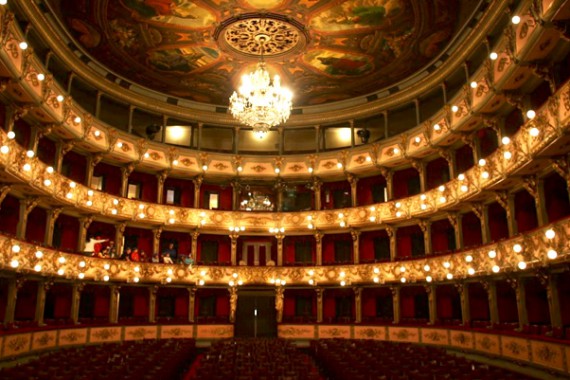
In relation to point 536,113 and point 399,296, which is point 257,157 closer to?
point 399,296

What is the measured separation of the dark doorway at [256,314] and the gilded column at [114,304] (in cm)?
728

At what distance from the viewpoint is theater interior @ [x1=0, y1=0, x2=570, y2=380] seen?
636 inches

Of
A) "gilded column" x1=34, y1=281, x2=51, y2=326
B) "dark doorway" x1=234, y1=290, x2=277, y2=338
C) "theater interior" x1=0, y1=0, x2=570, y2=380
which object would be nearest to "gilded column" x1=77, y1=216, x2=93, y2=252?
"theater interior" x1=0, y1=0, x2=570, y2=380

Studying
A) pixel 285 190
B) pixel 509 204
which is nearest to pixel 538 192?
pixel 509 204

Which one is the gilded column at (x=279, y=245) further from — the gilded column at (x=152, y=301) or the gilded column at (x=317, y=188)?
the gilded column at (x=152, y=301)

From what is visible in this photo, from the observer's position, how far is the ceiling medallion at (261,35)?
2175 centimetres

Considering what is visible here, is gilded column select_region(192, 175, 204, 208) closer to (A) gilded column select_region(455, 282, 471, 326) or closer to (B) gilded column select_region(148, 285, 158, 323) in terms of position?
(B) gilded column select_region(148, 285, 158, 323)

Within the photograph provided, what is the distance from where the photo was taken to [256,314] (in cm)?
3067

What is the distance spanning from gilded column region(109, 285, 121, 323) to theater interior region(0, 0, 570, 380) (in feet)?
0.49

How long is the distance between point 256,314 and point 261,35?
16.9 metres

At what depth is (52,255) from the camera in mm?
21062

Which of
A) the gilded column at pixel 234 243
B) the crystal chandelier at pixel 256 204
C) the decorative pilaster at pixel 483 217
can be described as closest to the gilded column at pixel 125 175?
the gilded column at pixel 234 243

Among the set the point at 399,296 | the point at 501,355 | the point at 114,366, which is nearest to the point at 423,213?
the point at 399,296

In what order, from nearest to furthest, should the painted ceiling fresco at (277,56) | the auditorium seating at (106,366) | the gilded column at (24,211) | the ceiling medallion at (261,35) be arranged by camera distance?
the auditorium seating at (106,366)
the gilded column at (24,211)
the painted ceiling fresco at (277,56)
the ceiling medallion at (261,35)
